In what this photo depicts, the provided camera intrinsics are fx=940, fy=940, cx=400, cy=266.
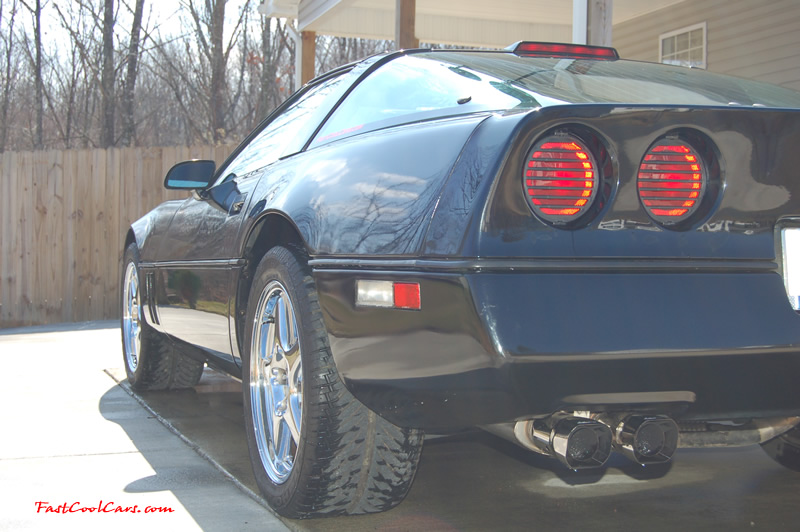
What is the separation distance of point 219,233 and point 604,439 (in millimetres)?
1988

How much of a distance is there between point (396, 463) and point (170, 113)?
81.7ft

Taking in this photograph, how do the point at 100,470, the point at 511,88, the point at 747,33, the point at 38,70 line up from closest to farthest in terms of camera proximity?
the point at 511,88, the point at 100,470, the point at 747,33, the point at 38,70

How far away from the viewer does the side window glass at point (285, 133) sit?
3609 mm

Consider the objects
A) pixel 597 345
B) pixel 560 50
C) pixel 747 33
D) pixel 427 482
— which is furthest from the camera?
pixel 747 33

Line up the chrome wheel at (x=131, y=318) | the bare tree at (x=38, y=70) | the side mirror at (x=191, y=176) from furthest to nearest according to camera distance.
Result: the bare tree at (x=38, y=70) < the chrome wheel at (x=131, y=318) < the side mirror at (x=191, y=176)

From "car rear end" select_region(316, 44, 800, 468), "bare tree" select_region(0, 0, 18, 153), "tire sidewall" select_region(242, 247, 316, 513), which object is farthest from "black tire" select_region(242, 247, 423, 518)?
"bare tree" select_region(0, 0, 18, 153)

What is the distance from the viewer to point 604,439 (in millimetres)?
2213

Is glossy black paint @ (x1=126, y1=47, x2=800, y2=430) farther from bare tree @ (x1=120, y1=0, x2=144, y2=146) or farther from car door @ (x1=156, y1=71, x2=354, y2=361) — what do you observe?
bare tree @ (x1=120, y1=0, x2=144, y2=146)

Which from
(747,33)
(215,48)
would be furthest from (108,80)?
(747,33)

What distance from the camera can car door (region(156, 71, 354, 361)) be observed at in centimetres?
358

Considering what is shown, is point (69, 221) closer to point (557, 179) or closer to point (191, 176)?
point (191, 176)

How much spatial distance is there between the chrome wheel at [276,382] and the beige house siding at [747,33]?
825cm

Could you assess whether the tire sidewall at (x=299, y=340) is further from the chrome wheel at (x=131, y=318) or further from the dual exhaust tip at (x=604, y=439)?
the chrome wheel at (x=131, y=318)

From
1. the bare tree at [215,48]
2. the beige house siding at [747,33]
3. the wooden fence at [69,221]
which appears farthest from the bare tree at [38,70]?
the beige house siding at [747,33]
